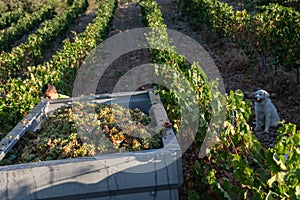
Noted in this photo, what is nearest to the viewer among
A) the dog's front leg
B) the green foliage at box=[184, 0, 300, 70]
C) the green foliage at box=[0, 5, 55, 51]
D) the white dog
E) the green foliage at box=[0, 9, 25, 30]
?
the white dog

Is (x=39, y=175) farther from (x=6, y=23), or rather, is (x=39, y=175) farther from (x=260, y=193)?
(x=6, y=23)

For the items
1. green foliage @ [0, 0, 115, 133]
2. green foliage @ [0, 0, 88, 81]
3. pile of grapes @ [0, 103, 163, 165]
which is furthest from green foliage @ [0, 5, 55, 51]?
pile of grapes @ [0, 103, 163, 165]

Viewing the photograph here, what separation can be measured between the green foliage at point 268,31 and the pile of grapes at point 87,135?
401 cm

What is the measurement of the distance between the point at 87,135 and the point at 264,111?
9.59ft

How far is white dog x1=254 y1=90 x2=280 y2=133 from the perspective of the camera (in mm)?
5945

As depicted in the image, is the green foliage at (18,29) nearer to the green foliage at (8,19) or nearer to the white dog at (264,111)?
the green foliage at (8,19)

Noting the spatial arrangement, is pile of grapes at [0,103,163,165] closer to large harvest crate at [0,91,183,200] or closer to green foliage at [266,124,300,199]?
large harvest crate at [0,91,183,200]

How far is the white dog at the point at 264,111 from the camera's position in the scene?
5.95 m

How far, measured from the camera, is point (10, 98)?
7.03 meters

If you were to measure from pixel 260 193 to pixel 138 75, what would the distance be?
8.69 meters

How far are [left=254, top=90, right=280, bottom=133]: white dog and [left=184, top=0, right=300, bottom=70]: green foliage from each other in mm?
2056

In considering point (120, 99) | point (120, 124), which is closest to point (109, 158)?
point (120, 124)

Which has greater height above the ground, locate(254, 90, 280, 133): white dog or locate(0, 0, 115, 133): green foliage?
locate(0, 0, 115, 133): green foliage

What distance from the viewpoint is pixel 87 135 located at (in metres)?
4.79
